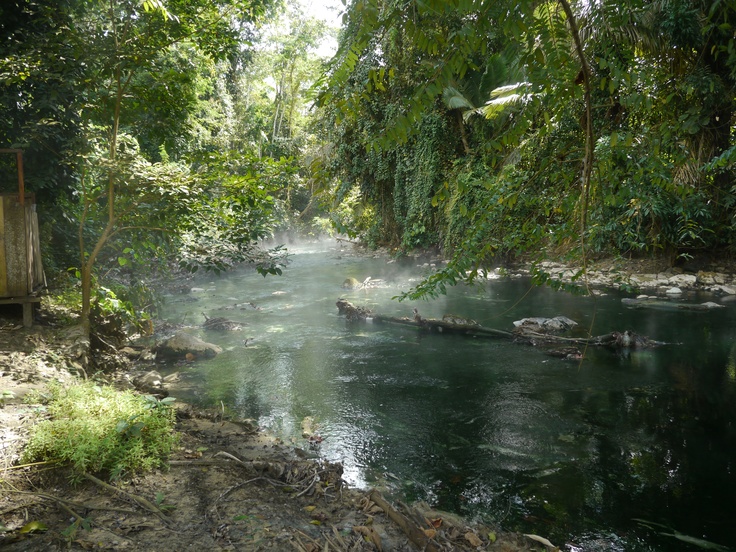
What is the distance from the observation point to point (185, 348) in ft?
29.6

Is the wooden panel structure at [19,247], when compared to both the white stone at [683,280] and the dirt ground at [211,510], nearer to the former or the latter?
the dirt ground at [211,510]

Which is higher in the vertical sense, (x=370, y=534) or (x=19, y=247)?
(x=19, y=247)

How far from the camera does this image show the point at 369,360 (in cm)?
891

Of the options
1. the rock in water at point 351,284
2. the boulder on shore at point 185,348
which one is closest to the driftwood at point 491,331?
the boulder on shore at point 185,348

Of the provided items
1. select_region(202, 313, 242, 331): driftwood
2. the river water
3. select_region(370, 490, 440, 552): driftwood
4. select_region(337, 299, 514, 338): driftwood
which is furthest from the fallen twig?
select_region(337, 299, 514, 338): driftwood

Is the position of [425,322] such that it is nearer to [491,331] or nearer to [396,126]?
[491,331]

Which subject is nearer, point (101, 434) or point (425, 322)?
point (101, 434)

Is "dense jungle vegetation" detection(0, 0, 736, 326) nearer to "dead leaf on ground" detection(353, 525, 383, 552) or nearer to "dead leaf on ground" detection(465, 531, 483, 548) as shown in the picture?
"dead leaf on ground" detection(353, 525, 383, 552)

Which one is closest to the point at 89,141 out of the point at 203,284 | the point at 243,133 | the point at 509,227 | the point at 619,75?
the point at 509,227

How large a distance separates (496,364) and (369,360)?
208cm

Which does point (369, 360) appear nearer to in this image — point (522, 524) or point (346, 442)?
point (346, 442)

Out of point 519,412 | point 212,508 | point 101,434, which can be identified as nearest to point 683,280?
point 519,412

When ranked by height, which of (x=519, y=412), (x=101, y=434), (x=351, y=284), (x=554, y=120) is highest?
(x=554, y=120)

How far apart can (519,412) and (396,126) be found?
5.51 metres
